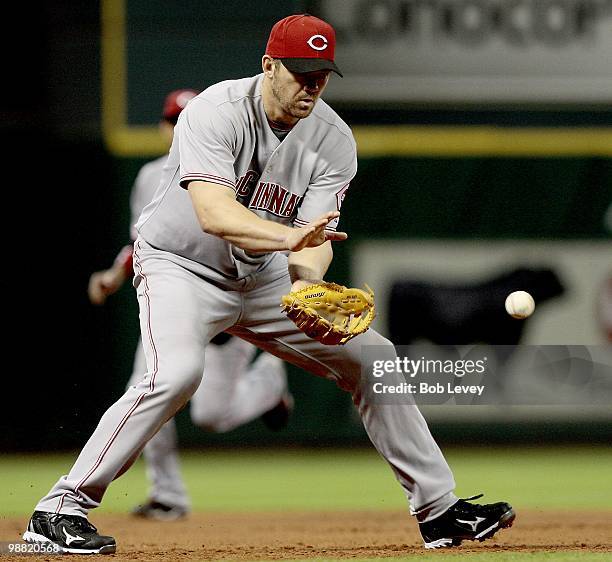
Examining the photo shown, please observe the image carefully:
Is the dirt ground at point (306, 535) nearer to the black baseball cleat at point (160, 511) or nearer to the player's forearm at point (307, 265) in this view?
the black baseball cleat at point (160, 511)

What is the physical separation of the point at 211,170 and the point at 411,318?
417 centimetres

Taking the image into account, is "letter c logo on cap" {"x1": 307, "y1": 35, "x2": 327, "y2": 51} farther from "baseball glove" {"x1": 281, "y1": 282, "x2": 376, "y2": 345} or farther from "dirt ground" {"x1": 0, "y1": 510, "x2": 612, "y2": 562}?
"dirt ground" {"x1": 0, "y1": 510, "x2": 612, "y2": 562}

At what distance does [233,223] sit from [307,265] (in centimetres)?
46

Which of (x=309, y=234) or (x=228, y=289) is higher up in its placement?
(x=309, y=234)

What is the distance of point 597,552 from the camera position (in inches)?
161

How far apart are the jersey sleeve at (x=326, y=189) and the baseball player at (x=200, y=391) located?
65.5 inches

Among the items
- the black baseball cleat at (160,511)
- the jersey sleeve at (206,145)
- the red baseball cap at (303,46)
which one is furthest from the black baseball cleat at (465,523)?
the black baseball cleat at (160,511)

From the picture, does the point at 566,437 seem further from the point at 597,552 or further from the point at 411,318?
the point at 597,552

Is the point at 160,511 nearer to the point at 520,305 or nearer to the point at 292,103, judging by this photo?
the point at 520,305

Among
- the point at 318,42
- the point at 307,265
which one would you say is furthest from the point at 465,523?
the point at 318,42

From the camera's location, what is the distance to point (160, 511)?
5766 mm

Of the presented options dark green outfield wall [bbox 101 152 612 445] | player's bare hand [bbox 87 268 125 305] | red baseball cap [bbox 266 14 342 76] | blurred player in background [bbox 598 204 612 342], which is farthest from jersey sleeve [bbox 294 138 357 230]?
blurred player in background [bbox 598 204 612 342]

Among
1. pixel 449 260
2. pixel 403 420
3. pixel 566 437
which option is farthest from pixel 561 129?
pixel 403 420

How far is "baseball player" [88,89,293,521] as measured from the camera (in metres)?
5.78
